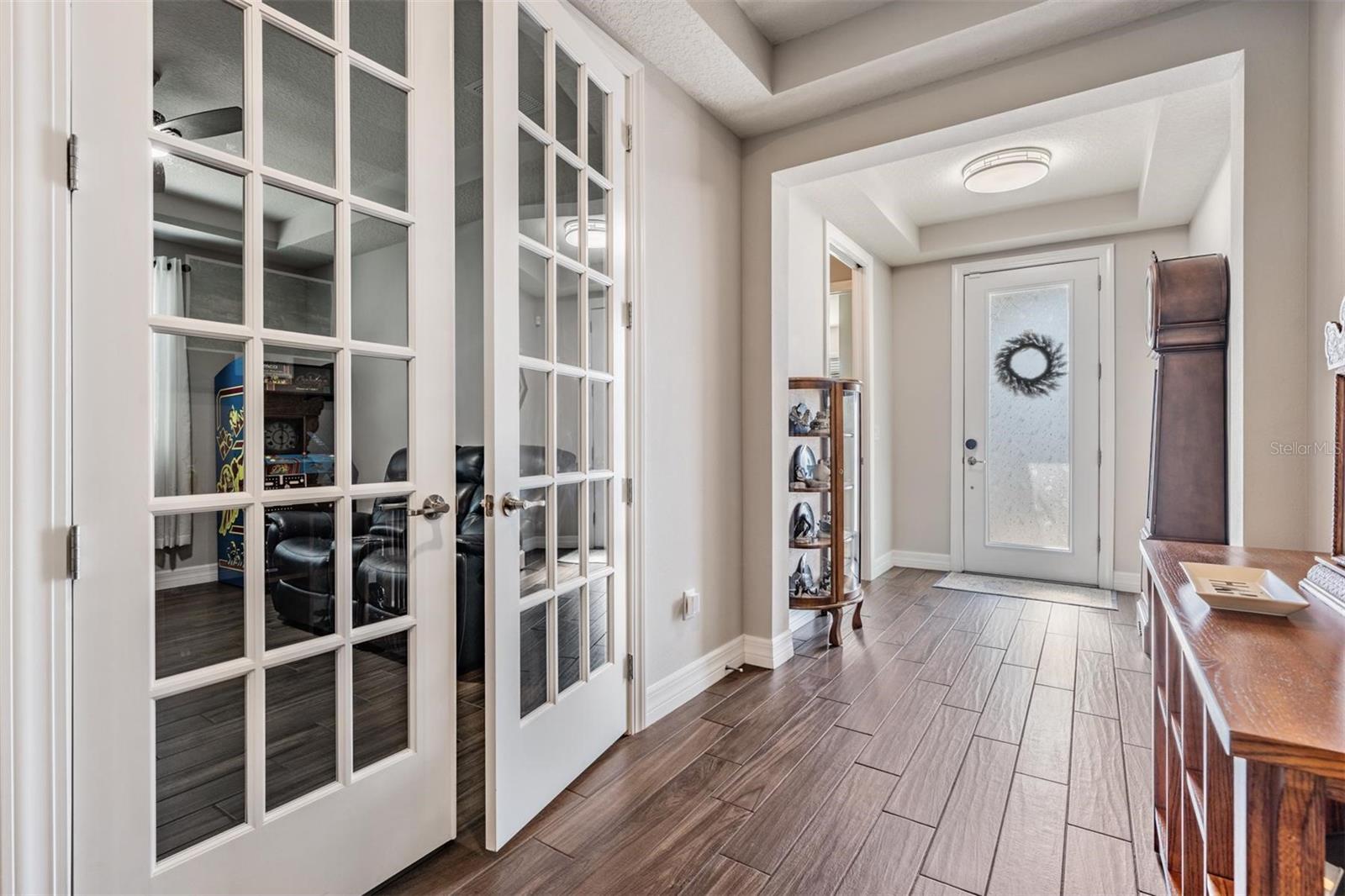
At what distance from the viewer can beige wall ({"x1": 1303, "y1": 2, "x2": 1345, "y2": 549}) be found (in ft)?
5.31

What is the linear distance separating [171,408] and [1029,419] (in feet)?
16.1

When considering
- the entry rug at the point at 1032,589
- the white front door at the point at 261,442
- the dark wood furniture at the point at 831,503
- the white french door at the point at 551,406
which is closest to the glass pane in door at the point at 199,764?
the white front door at the point at 261,442

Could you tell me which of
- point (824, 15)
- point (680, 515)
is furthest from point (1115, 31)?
point (680, 515)

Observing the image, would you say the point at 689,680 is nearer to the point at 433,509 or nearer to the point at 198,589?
the point at 433,509

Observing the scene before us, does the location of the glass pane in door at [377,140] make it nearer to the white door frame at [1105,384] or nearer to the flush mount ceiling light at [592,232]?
the flush mount ceiling light at [592,232]

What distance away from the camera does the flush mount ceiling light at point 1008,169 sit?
3301 millimetres

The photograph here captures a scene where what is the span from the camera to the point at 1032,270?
454 centimetres

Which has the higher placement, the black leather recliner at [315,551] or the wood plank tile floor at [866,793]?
the black leather recliner at [315,551]

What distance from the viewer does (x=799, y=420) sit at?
10.7ft


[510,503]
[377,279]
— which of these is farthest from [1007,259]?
[377,279]

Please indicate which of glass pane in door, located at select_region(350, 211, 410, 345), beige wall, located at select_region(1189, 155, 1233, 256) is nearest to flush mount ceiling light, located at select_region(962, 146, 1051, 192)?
beige wall, located at select_region(1189, 155, 1233, 256)

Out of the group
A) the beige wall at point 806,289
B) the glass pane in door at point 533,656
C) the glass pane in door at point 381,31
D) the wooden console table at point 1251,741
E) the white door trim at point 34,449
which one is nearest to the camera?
the wooden console table at point 1251,741

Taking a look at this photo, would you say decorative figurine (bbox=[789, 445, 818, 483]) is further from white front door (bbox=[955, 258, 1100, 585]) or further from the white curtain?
the white curtain

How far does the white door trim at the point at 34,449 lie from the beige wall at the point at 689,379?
157cm
